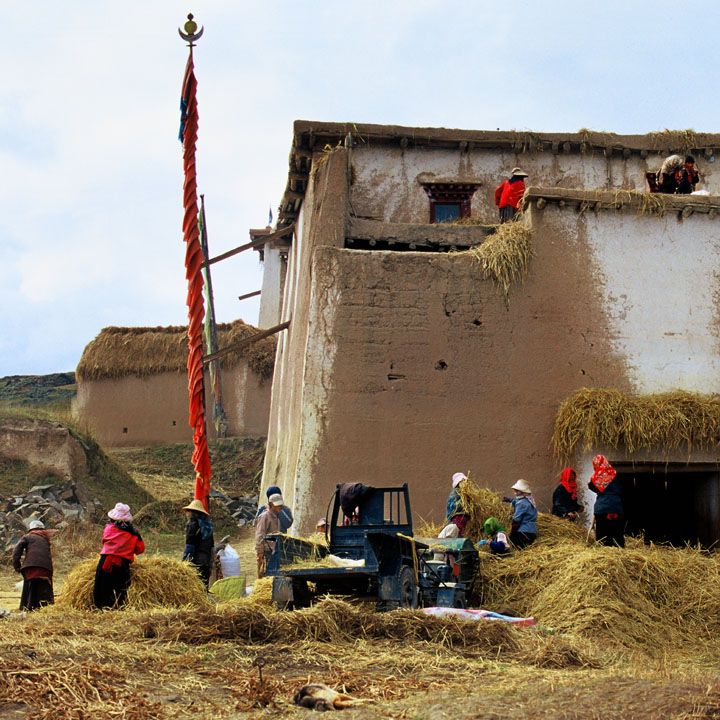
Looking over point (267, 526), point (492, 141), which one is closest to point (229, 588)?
point (267, 526)

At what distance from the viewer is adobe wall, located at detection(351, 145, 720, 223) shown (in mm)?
16906

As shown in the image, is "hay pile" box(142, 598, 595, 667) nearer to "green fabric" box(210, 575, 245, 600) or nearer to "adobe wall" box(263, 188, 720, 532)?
"green fabric" box(210, 575, 245, 600)

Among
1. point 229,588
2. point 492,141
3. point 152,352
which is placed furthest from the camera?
point 152,352

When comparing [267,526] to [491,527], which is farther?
[267,526]

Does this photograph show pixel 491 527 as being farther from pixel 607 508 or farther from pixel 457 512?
pixel 607 508

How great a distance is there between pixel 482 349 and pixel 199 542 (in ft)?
16.2

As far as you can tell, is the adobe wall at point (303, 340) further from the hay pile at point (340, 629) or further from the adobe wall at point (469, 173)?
the hay pile at point (340, 629)

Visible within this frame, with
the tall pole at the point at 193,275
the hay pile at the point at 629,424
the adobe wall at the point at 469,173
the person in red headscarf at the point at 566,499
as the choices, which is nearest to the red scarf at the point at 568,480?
the person in red headscarf at the point at 566,499

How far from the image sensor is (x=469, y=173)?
1712cm

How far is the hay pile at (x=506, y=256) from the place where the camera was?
45.4 ft

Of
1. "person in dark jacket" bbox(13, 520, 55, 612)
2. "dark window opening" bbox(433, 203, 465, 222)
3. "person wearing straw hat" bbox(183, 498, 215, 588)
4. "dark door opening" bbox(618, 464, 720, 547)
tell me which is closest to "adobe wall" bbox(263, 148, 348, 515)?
"person wearing straw hat" bbox(183, 498, 215, 588)

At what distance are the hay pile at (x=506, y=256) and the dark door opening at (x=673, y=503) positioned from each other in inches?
127

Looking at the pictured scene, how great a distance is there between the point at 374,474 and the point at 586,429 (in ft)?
10.0

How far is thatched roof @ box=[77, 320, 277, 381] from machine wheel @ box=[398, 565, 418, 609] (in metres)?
19.0
